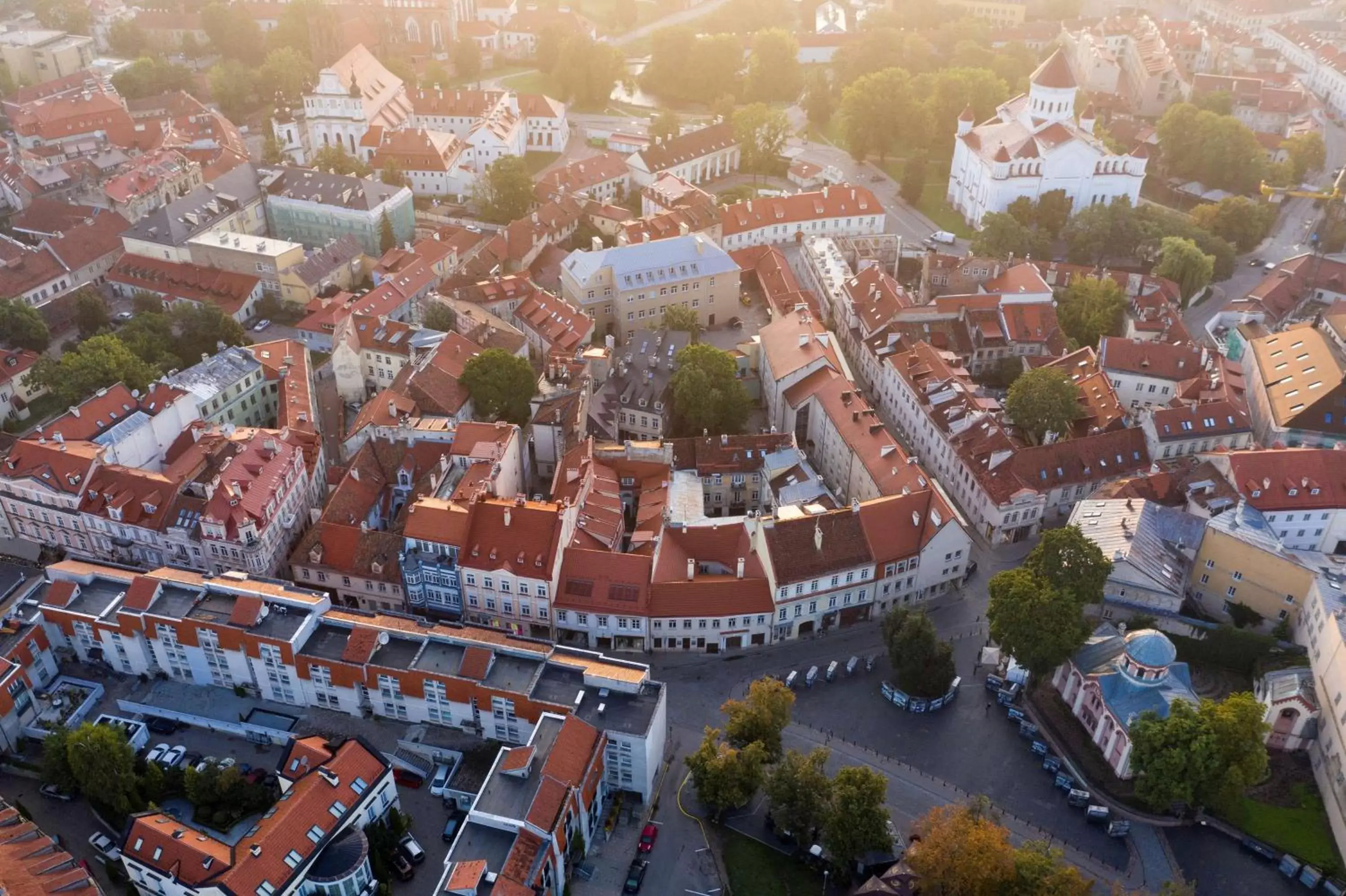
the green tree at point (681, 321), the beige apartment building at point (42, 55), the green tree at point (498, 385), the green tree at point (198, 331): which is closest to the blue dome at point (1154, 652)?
the green tree at point (498, 385)

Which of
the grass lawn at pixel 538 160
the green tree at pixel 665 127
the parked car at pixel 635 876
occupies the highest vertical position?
the green tree at pixel 665 127

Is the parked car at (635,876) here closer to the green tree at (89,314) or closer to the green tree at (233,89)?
the green tree at (89,314)

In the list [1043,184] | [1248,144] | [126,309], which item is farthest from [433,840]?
[1248,144]

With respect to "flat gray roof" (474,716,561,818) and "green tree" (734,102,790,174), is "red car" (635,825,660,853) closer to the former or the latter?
"flat gray roof" (474,716,561,818)

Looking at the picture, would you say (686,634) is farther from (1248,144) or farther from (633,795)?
(1248,144)

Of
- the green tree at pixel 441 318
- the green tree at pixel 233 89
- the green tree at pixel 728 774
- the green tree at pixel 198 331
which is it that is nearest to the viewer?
the green tree at pixel 728 774

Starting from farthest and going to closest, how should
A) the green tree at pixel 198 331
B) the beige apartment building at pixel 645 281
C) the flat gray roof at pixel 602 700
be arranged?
1. the beige apartment building at pixel 645 281
2. the green tree at pixel 198 331
3. the flat gray roof at pixel 602 700

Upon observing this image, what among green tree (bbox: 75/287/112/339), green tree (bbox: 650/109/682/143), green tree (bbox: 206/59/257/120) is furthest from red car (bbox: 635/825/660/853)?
green tree (bbox: 206/59/257/120)
